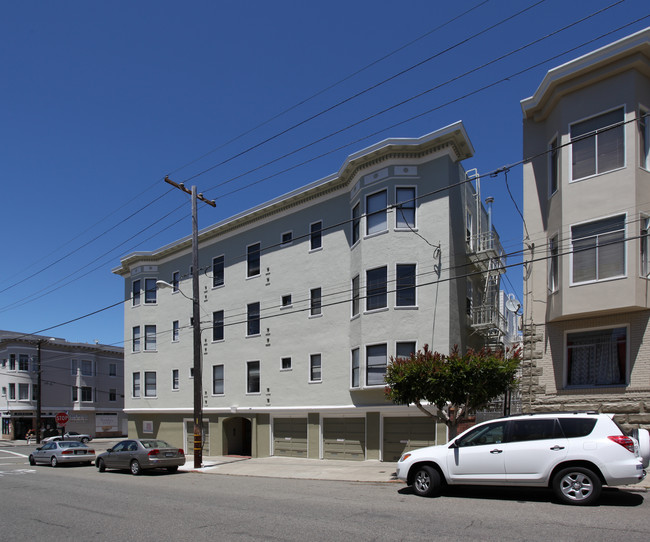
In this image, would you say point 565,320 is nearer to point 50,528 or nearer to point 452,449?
point 452,449

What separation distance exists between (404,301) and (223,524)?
13094 mm

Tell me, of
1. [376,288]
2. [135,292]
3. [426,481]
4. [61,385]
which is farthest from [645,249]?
[61,385]

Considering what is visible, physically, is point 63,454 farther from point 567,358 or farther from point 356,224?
point 567,358

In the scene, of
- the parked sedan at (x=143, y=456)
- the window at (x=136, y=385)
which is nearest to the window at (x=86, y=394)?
the window at (x=136, y=385)

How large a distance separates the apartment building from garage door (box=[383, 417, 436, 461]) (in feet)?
0.14

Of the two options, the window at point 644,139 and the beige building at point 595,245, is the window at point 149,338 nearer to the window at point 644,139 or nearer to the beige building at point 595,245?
the beige building at point 595,245

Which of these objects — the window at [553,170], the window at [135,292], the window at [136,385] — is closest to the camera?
the window at [553,170]

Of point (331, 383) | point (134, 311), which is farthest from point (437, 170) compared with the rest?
point (134, 311)

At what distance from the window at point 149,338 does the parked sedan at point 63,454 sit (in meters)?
8.89

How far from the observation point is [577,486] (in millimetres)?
9828

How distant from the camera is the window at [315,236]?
83.9 ft

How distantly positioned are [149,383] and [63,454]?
30.5ft

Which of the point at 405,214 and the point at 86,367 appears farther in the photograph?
the point at 86,367

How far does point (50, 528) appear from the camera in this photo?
9883 millimetres
